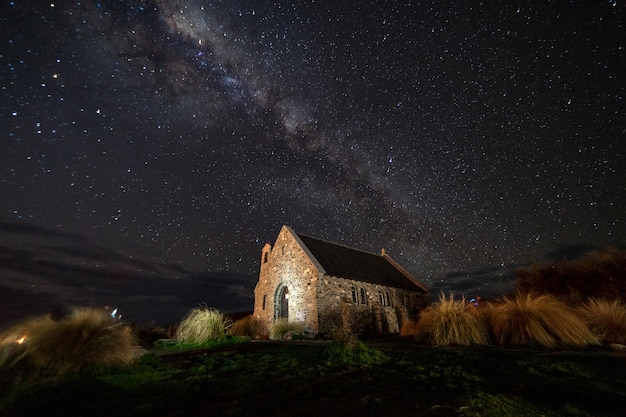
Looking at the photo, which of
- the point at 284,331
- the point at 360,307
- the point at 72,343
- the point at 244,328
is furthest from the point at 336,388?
the point at 360,307

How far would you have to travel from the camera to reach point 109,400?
334 centimetres

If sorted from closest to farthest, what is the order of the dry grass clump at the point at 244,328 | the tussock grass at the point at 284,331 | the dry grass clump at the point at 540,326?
the dry grass clump at the point at 540,326 → the tussock grass at the point at 284,331 → the dry grass clump at the point at 244,328

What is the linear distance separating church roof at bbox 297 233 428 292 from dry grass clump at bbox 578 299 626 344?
12.6 meters

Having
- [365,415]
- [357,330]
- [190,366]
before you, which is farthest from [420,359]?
[357,330]

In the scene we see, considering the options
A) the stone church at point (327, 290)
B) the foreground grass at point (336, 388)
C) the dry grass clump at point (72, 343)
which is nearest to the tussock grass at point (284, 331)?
the stone church at point (327, 290)

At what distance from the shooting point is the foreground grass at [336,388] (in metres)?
3.00

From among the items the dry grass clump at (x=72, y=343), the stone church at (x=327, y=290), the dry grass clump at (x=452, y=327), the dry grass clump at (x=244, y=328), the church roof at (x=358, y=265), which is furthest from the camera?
the church roof at (x=358, y=265)

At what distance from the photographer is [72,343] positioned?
192 inches

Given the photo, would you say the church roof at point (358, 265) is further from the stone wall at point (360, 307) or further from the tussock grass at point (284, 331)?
the tussock grass at point (284, 331)

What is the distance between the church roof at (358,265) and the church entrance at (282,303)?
4088 mm

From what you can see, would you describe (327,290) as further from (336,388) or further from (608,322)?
→ (336,388)

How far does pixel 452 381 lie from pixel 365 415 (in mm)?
2286

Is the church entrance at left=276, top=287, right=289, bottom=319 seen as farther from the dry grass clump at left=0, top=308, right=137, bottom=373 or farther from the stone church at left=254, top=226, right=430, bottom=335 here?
the dry grass clump at left=0, top=308, right=137, bottom=373

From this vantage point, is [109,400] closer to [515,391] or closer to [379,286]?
[515,391]
